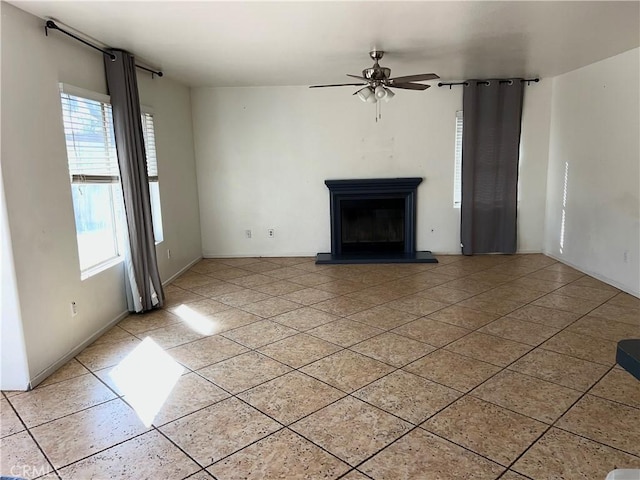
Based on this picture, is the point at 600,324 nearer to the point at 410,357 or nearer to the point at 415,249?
the point at 410,357

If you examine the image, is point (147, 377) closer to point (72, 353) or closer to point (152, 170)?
point (72, 353)

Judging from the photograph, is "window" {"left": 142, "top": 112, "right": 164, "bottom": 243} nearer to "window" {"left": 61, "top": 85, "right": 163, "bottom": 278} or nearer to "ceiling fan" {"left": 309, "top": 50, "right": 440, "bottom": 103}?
"window" {"left": 61, "top": 85, "right": 163, "bottom": 278}

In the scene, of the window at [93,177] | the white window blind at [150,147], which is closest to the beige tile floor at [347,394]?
the window at [93,177]

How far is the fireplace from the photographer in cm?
632

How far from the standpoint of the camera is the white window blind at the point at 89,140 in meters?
3.45

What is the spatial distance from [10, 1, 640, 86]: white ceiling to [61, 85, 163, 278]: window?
1.88 feet

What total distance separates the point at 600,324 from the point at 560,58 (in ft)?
9.45

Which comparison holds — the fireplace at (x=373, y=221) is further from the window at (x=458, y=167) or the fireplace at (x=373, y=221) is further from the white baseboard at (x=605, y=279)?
the white baseboard at (x=605, y=279)

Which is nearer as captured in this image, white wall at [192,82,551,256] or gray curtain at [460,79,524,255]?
gray curtain at [460,79,524,255]

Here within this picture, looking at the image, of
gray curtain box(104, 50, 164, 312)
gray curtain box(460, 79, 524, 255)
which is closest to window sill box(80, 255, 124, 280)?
gray curtain box(104, 50, 164, 312)

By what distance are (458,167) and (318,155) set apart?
2014 millimetres

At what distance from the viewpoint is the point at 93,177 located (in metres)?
3.73

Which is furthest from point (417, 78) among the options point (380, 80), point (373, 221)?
point (373, 221)

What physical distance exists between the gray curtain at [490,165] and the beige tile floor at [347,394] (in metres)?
1.89
